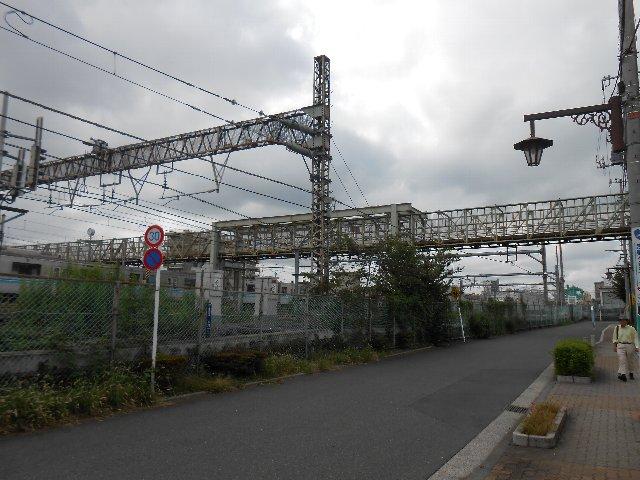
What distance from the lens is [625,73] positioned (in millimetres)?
8352

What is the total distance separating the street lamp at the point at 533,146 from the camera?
8656mm

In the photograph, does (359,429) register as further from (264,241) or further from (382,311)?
(264,241)

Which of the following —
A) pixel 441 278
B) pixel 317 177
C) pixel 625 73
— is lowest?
pixel 441 278

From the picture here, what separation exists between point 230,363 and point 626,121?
29.7ft

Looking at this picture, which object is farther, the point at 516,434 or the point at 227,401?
the point at 227,401

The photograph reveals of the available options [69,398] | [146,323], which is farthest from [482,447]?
[146,323]

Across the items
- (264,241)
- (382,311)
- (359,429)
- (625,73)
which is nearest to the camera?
(359,429)

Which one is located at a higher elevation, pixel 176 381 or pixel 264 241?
pixel 264 241

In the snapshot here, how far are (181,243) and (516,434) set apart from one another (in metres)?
44.0

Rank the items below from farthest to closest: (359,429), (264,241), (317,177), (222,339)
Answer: (264,241), (317,177), (222,339), (359,429)

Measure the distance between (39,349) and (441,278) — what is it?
18.5m

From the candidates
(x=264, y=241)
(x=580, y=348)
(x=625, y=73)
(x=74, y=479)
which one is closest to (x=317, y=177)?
(x=580, y=348)

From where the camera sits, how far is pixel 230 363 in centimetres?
1168

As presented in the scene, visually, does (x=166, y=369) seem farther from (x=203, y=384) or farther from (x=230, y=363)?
(x=230, y=363)
